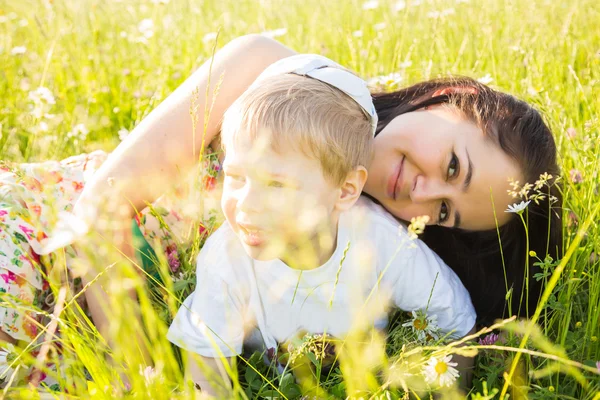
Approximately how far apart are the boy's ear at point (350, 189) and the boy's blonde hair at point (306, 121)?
17 millimetres

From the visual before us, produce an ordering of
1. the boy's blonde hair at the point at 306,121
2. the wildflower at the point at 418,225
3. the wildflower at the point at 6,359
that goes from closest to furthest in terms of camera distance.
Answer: the wildflower at the point at 418,225 → the wildflower at the point at 6,359 → the boy's blonde hair at the point at 306,121


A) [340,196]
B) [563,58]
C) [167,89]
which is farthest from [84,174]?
[563,58]

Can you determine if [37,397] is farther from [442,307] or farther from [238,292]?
[442,307]

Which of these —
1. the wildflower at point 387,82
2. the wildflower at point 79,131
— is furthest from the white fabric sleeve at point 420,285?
the wildflower at point 79,131

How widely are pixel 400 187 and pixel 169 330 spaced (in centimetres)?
72

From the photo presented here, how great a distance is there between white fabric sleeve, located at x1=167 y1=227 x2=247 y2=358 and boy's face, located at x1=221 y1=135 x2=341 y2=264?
19cm

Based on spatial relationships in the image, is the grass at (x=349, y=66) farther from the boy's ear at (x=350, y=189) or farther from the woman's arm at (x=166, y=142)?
the boy's ear at (x=350, y=189)

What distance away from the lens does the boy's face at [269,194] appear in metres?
1.35

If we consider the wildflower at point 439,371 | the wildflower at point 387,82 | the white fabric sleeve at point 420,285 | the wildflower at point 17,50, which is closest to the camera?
the wildflower at point 439,371

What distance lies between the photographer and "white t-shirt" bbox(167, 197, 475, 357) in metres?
1.57

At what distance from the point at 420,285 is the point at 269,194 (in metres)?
0.52

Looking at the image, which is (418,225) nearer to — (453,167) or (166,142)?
(453,167)

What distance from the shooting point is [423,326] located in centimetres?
160

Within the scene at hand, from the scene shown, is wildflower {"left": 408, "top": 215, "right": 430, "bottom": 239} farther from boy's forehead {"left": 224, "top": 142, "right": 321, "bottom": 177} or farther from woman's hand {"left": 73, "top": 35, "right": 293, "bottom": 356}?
woman's hand {"left": 73, "top": 35, "right": 293, "bottom": 356}
